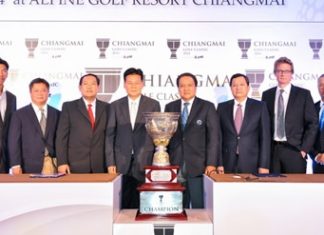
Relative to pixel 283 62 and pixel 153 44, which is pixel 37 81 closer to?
pixel 153 44

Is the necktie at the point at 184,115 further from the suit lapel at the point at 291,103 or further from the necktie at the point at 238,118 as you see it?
the suit lapel at the point at 291,103

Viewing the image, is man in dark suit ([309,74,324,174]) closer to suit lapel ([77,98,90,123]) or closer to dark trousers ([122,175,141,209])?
dark trousers ([122,175,141,209])

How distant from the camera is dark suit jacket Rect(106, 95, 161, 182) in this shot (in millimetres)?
3514

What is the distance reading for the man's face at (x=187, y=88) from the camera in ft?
12.2

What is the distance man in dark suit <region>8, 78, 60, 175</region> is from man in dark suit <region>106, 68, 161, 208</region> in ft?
1.75

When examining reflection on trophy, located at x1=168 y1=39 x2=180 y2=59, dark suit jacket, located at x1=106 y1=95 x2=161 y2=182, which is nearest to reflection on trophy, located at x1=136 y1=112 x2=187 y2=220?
dark suit jacket, located at x1=106 y1=95 x2=161 y2=182

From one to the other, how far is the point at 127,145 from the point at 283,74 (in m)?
1.53

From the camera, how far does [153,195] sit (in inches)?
101

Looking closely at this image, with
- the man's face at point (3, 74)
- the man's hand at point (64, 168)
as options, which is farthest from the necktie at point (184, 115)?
the man's face at point (3, 74)

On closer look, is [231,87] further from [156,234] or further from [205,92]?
[156,234]

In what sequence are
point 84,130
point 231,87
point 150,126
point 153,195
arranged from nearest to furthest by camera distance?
point 153,195 → point 150,126 → point 84,130 → point 231,87

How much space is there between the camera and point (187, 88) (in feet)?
12.2

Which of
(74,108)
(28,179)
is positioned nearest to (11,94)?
(74,108)

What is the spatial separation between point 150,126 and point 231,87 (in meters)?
1.32
